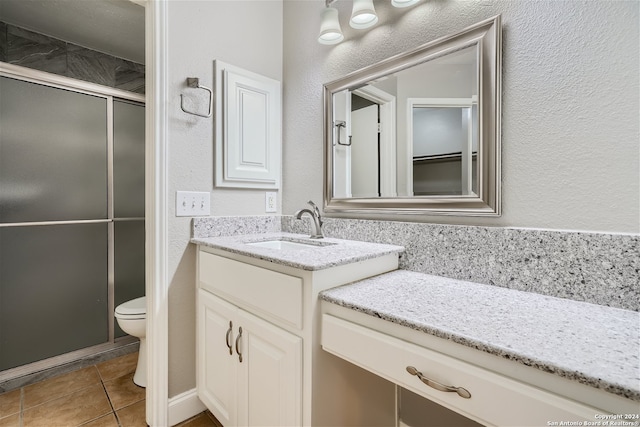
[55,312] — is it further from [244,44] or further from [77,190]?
[244,44]

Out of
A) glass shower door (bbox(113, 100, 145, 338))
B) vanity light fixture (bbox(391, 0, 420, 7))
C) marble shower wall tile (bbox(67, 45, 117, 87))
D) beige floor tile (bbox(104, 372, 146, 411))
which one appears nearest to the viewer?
vanity light fixture (bbox(391, 0, 420, 7))

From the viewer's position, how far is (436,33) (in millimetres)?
1226

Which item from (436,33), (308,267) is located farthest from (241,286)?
(436,33)

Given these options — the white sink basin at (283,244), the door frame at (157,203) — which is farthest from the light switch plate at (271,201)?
the door frame at (157,203)

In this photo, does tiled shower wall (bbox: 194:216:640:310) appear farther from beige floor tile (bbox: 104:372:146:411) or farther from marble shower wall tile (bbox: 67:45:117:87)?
marble shower wall tile (bbox: 67:45:117:87)

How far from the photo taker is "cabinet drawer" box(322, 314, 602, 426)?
22.3 inches

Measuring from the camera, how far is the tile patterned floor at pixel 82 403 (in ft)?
4.95

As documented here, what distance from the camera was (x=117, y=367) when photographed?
2.06 meters

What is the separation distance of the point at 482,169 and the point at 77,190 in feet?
8.42

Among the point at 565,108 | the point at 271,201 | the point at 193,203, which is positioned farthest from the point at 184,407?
the point at 565,108

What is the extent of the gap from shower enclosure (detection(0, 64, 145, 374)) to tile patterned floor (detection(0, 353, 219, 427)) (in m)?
0.22

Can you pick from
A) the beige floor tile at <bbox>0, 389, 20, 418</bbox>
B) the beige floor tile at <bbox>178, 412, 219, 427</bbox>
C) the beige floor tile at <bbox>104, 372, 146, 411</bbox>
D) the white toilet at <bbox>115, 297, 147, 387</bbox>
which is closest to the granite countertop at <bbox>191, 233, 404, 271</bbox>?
the white toilet at <bbox>115, 297, 147, 387</bbox>

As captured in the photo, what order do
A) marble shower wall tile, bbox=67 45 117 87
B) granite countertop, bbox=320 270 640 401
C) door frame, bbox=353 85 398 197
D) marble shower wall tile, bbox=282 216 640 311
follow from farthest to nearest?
1. marble shower wall tile, bbox=67 45 117 87
2. door frame, bbox=353 85 398 197
3. marble shower wall tile, bbox=282 216 640 311
4. granite countertop, bbox=320 270 640 401

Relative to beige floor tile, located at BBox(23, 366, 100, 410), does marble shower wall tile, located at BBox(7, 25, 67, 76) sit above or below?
above
